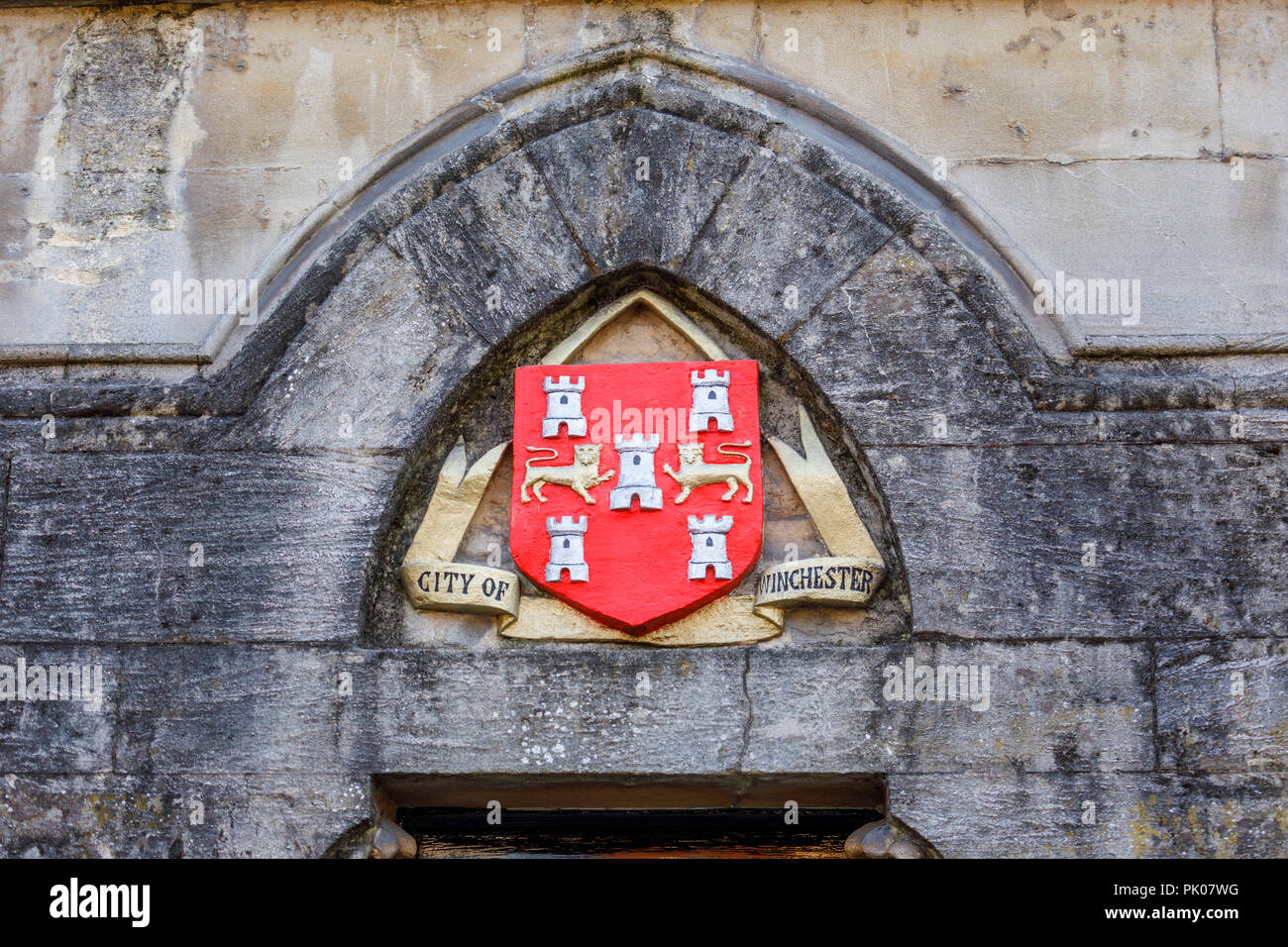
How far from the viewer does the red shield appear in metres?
4.33

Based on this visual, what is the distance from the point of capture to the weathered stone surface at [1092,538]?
4.20 metres

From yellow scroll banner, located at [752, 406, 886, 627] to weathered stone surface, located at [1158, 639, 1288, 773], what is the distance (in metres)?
0.90

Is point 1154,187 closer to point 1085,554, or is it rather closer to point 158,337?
point 1085,554

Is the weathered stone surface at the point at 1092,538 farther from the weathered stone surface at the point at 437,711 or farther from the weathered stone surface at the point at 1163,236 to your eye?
the weathered stone surface at the point at 437,711

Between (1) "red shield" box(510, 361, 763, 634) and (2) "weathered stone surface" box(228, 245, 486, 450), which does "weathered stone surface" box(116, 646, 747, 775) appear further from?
(2) "weathered stone surface" box(228, 245, 486, 450)

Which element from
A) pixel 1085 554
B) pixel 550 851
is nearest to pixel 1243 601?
pixel 1085 554

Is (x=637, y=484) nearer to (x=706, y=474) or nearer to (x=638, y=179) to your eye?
(x=706, y=474)

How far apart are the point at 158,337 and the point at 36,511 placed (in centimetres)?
70

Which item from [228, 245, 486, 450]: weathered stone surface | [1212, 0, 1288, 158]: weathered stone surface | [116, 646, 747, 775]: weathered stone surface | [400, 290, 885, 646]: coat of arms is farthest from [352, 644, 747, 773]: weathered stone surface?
[1212, 0, 1288, 158]: weathered stone surface

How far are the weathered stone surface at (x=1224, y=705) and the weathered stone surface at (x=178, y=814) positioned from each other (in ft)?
7.79

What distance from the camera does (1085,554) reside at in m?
4.24

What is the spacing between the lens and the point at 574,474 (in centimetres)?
445

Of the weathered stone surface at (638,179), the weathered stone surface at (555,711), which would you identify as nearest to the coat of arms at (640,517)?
the weathered stone surface at (555,711)
